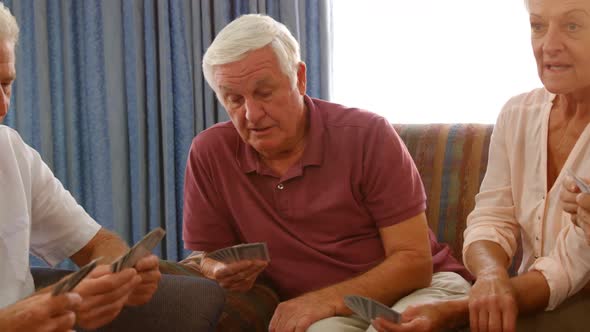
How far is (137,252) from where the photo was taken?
1.57 m

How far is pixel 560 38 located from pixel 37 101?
2601mm

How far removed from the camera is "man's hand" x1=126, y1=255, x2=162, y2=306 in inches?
64.7

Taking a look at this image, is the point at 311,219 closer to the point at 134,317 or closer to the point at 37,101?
the point at 134,317

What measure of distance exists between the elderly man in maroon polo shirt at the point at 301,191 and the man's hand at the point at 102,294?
413mm

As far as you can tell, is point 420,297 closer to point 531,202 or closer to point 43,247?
point 531,202

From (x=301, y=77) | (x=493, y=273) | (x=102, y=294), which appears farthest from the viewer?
(x=301, y=77)

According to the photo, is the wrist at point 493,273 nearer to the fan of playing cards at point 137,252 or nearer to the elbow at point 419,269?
the elbow at point 419,269

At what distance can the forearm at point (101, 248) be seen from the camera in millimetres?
1944

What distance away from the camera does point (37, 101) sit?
3.53 metres

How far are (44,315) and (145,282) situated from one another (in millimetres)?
327

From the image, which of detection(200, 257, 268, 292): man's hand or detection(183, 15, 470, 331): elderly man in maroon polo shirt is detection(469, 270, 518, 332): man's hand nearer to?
detection(183, 15, 470, 331): elderly man in maroon polo shirt

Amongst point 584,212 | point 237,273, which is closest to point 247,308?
point 237,273

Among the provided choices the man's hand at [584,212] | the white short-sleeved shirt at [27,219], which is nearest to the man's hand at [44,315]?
the white short-sleeved shirt at [27,219]

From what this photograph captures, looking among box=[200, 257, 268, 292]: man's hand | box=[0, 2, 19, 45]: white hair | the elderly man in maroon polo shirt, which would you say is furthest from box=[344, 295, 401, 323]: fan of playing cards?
box=[0, 2, 19, 45]: white hair
